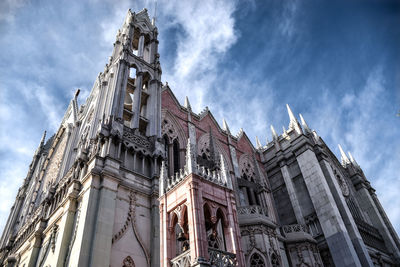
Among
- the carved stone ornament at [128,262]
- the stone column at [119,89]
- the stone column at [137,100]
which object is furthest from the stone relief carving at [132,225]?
the stone column at [119,89]

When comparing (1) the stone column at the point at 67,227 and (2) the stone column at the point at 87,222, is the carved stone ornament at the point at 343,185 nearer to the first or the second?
(2) the stone column at the point at 87,222

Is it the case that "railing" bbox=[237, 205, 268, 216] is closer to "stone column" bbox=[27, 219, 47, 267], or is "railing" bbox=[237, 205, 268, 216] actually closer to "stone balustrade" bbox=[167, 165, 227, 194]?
"stone balustrade" bbox=[167, 165, 227, 194]

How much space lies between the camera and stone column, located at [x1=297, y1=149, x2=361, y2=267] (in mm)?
19333

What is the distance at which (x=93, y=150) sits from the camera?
51.0 ft

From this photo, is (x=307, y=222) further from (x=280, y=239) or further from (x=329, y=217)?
(x=280, y=239)

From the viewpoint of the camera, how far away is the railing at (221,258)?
7.94 m

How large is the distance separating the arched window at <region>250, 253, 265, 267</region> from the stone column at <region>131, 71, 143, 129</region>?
9627mm

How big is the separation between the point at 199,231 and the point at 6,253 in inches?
897

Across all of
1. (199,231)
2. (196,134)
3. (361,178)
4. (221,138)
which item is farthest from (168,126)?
(361,178)

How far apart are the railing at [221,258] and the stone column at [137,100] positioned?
1090 centimetres

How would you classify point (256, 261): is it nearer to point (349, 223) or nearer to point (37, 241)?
point (349, 223)

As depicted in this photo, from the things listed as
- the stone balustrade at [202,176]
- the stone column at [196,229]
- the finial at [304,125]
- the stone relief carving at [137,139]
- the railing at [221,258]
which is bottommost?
the railing at [221,258]

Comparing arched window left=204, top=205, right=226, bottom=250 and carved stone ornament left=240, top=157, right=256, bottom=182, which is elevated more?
carved stone ornament left=240, top=157, right=256, bottom=182

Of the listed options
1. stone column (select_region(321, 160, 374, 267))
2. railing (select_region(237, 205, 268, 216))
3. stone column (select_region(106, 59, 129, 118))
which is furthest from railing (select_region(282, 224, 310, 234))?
stone column (select_region(106, 59, 129, 118))
